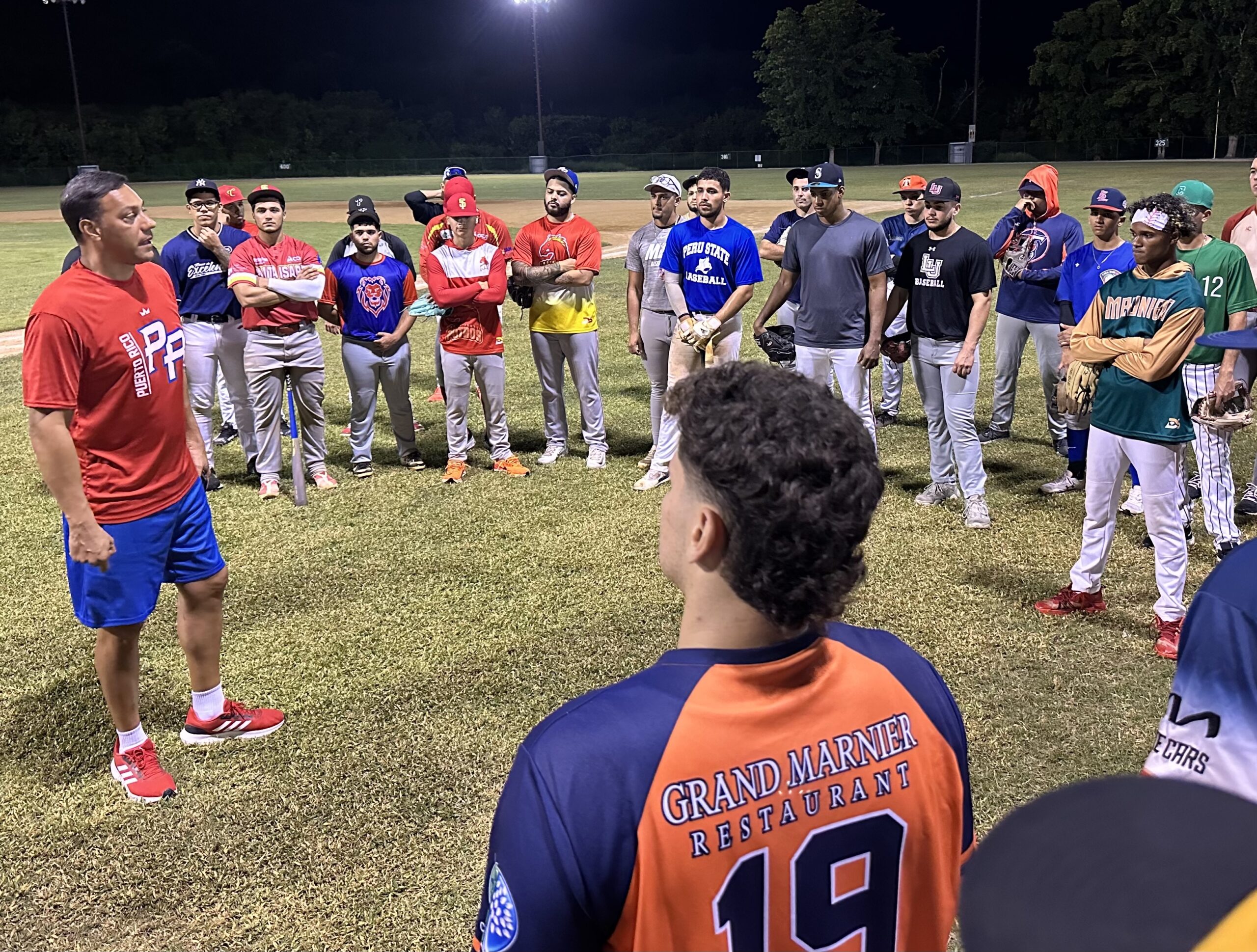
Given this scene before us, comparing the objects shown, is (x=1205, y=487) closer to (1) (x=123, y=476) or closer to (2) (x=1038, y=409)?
(2) (x=1038, y=409)

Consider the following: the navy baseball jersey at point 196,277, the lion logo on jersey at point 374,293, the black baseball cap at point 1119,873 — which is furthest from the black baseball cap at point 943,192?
the black baseball cap at point 1119,873

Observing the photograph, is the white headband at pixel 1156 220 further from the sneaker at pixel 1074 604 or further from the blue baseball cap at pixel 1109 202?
the blue baseball cap at pixel 1109 202

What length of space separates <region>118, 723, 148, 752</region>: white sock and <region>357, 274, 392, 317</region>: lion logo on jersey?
17.5 ft

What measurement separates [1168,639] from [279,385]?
24.1 feet

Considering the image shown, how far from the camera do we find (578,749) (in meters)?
1.65

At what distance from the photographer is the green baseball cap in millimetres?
7547

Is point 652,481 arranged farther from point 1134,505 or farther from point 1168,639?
point 1168,639

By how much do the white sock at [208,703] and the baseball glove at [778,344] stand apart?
5791mm

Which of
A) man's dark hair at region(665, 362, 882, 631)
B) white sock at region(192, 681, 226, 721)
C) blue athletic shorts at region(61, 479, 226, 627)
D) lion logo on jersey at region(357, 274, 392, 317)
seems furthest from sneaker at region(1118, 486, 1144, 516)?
man's dark hair at region(665, 362, 882, 631)

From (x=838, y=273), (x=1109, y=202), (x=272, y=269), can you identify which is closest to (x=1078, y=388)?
(x=838, y=273)

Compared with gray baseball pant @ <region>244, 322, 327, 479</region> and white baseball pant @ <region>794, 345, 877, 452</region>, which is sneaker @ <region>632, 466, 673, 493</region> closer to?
white baseball pant @ <region>794, 345, 877, 452</region>

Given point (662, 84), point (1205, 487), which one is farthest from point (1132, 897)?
point (662, 84)

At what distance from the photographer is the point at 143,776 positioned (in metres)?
4.86

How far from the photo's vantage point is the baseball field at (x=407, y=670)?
4234 mm
